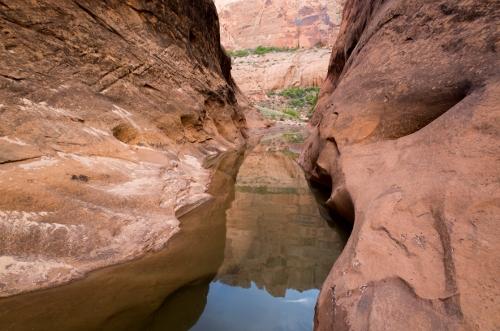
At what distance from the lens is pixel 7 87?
3859 millimetres

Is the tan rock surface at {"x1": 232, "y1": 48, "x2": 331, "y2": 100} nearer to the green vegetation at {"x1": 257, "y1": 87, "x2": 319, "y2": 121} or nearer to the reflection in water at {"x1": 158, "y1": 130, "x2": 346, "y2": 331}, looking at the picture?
the green vegetation at {"x1": 257, "y1": 87, "x2": 319, "y2": 121}

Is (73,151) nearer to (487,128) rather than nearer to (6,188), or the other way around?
(6,188)

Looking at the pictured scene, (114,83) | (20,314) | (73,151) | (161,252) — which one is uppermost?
(114,83)

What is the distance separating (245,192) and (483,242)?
386 centimetres

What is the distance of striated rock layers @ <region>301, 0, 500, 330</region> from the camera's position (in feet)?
5.22

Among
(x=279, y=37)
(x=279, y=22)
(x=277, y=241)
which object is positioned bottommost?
(x=277, y=241)

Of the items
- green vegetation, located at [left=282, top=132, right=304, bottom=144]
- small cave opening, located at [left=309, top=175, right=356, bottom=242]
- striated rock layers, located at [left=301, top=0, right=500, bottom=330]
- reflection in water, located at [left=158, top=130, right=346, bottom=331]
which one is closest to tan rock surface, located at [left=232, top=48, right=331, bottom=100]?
green vegetation, located at [left=282, top=132, right=304, bottom=144]

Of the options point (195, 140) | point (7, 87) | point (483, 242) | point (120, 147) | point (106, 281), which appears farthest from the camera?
point (195, 140)

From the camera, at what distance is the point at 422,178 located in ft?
7.71

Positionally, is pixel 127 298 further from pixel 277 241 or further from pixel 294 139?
pixel 294 139

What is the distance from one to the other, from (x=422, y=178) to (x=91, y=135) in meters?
4.13

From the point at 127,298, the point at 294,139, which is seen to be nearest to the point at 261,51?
the point at 294,139

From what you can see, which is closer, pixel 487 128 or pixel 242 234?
pixel 487 128

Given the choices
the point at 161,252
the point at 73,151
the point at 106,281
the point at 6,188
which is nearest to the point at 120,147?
the point at 73,151
